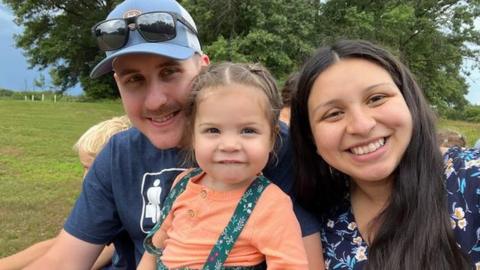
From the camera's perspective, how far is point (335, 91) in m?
1.99

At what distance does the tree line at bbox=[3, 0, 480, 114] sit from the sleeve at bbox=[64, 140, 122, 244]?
54.1 feet

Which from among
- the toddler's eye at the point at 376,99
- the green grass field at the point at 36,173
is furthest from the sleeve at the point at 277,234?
the green grass field at the point at 36,173

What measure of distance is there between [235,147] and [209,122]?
0.50ft

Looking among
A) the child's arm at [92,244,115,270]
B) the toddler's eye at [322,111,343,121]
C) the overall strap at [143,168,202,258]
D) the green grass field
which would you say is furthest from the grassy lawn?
the toddler's eye at [322,111,343,121]

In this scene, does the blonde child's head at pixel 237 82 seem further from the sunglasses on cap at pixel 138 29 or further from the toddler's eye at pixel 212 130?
the sunglasses on cap at pixel 138 29

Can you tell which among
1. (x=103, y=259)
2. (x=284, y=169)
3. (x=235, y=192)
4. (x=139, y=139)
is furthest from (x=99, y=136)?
(x=235, y=192)

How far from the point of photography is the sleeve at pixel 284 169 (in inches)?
86.9

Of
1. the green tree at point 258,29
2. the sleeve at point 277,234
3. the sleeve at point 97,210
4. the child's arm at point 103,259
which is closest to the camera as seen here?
the sleeve at point 277,234

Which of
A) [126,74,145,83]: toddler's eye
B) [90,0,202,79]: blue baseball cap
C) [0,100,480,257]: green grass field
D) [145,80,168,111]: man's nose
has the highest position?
[90,0,202,79]: blue baseball cap

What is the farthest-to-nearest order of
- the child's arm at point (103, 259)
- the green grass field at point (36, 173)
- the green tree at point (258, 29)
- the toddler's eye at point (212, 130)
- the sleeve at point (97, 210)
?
1. the green tree at point (258, 29)
2. the green grass field at point (36, 173)
3. the child's arm at point (103, 259)
4. the sleeve at point (97, 210)
5. the toddler's eye at point (212, 130)

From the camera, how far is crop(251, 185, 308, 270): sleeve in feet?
6.04

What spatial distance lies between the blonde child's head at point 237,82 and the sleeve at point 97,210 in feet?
1.78

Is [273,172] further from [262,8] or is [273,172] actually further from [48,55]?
[48,55]

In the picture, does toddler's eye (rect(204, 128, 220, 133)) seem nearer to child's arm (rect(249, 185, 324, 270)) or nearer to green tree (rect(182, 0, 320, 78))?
child's arm (rect(249, 185, 324, 270))
